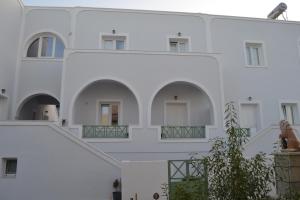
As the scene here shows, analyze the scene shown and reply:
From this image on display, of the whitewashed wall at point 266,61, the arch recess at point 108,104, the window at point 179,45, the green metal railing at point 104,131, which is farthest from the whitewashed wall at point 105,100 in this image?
the whitewashed wall at point 266,61

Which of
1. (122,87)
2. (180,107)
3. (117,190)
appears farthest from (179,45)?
(117,190)

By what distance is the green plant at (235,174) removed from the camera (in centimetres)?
329

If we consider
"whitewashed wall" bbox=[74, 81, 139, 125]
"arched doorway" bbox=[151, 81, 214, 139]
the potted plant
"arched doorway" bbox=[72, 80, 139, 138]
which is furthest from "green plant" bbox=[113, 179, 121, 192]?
"arched doorway" bbox=[151, 81, 214, 139]

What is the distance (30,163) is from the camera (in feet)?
28.5

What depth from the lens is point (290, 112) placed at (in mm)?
14102

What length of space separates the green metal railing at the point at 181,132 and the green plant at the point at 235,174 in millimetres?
7605

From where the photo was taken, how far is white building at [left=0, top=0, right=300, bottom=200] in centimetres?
879

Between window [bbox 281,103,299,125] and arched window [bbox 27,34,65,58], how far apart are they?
12.5m

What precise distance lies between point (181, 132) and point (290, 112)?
6.98 m

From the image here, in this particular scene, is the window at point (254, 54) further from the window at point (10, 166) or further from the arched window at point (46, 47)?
the window at point (10, 166)

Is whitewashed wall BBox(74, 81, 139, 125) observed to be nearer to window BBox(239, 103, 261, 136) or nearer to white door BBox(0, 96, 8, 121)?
white door BBox(0, 96, 8, 121)

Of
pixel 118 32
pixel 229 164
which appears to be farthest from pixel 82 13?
pixel 229 164

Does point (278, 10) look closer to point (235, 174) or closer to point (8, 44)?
point (8, 44)

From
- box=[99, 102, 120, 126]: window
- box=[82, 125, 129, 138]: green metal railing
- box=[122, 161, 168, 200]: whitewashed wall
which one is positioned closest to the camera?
box=[122, 161, 168, 200]: whitewashed wall
